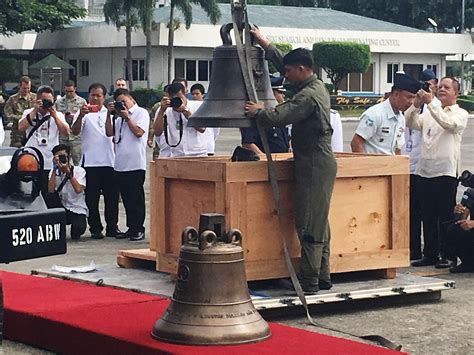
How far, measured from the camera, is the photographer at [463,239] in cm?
1082

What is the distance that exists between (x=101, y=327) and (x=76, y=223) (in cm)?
611

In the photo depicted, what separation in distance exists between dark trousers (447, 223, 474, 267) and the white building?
53924mm

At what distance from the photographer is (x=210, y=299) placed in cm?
698

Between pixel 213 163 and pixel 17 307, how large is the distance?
1.82 metres

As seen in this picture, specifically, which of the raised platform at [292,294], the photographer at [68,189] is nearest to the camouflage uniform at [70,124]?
the photographer at [68,189]

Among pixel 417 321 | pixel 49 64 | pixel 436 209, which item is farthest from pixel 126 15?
pixel 417 321

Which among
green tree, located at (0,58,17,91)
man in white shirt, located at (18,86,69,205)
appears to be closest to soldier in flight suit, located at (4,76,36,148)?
man in white shirt, located at (18,86,69,205)

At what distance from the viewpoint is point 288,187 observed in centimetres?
901

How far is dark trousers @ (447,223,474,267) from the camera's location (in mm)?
10836

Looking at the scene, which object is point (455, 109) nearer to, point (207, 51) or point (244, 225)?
point (244, 225)

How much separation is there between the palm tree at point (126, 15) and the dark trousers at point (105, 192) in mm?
49007

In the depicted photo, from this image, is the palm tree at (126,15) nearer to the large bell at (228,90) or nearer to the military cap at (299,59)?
the large bell at (228,90)

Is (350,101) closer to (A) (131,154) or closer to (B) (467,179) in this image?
(A) (131,154)

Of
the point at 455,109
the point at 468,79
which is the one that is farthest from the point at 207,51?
the point at 455,109
